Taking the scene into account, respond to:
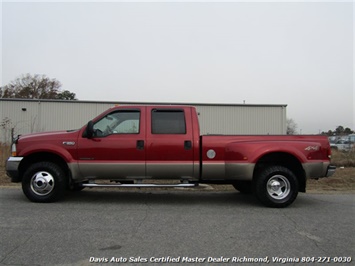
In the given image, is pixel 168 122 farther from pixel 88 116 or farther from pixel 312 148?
pixel 88 116

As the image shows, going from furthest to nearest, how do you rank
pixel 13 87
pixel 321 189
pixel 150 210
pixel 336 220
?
pixel 13 87
pixel 321 189
pixel 150 210
pixel 336 220

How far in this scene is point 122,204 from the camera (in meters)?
7.21

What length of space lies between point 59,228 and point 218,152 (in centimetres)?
336

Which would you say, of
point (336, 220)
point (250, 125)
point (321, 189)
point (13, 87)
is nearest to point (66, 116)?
point (250, 125)

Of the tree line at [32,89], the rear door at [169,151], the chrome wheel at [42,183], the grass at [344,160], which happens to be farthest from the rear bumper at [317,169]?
the tree line at [32,89]

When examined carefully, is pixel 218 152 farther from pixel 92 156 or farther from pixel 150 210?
pixel 92 156

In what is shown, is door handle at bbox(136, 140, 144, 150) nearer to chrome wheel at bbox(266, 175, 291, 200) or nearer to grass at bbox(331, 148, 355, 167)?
chrome wheel at bbox(266, 175, 291, 200)

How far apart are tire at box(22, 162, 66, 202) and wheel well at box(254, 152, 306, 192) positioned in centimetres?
406

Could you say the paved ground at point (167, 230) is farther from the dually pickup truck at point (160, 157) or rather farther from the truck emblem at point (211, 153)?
the truck emblem at point (211, 153)

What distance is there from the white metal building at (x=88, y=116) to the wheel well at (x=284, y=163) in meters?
26.3

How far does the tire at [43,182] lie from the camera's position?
278 inches

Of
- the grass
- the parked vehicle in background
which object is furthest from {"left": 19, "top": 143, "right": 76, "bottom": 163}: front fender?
the parked vehicle in background

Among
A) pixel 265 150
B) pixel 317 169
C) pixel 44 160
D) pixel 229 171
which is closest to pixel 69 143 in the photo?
pixel 44 160

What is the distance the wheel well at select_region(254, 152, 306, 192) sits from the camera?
7.25m
